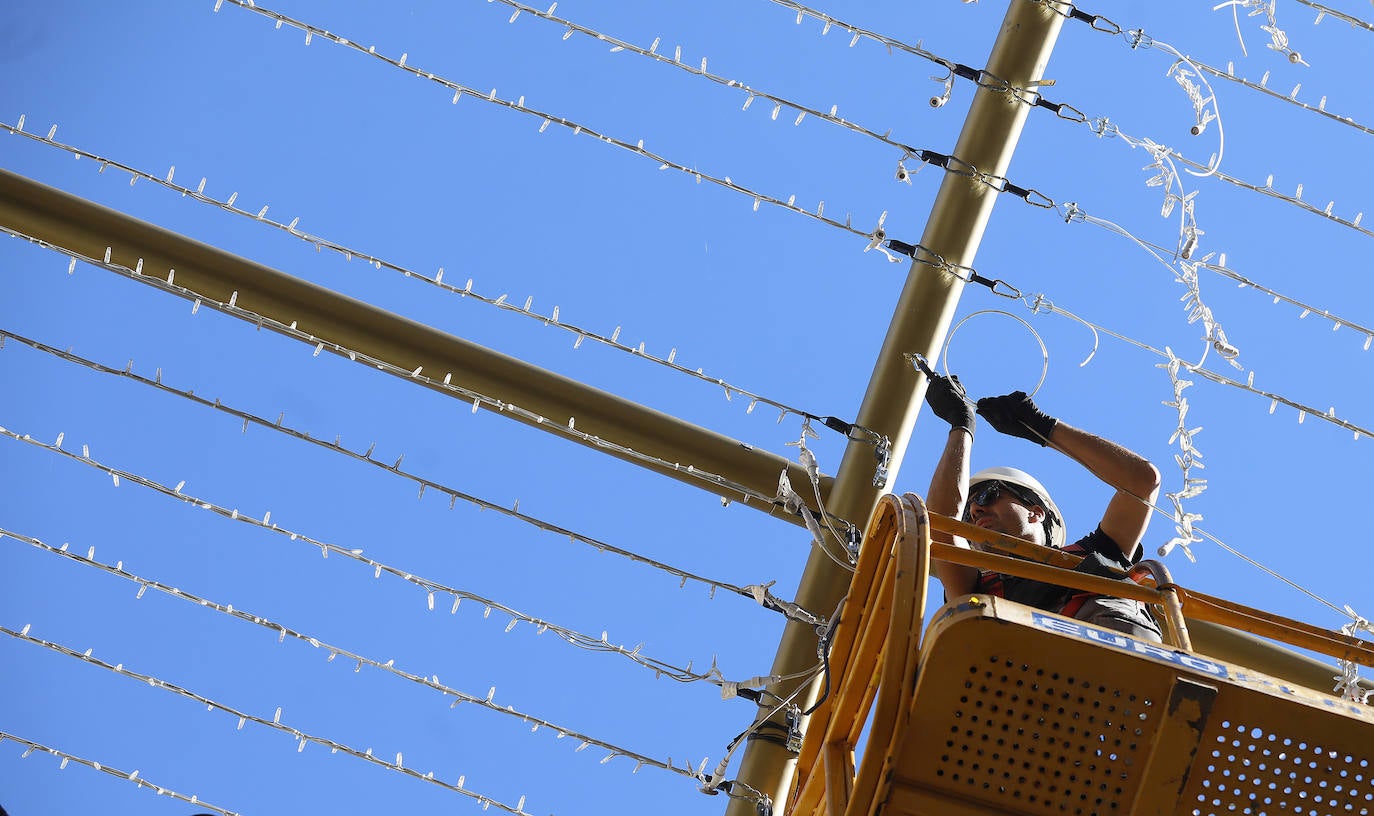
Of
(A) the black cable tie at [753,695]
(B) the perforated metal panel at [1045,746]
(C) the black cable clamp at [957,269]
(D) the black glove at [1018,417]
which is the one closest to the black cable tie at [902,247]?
(C) the black cable clamp at [957,269]

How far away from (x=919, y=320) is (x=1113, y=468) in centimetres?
73

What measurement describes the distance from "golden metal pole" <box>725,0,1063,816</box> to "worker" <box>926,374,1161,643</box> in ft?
0.42

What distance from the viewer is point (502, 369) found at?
11.0ft

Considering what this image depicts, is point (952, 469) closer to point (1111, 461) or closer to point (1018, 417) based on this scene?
point (1018, 417)

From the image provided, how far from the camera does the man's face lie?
10.6ft

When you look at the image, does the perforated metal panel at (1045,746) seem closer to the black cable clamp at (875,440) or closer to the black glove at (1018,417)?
the black glove at (1018,417)

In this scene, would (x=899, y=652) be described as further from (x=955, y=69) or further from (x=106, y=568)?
(x=106, y=568)

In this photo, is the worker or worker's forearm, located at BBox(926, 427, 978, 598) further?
worker's forearm, located at BBox(926, 427, 978, 598)

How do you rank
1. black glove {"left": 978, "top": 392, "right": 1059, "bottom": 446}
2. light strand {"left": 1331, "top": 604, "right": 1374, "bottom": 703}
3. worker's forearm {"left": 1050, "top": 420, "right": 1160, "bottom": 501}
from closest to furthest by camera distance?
1. light strand {"left": 1331, "top": 604, "right": 1374, "bottom": 703}
2. worker's forearm {"left": 1050, "top": 420, "right": 1160, "bottom": 501}
3. black glove {"left": 978, "top": 392, "right": 1059, "bottom": 446}

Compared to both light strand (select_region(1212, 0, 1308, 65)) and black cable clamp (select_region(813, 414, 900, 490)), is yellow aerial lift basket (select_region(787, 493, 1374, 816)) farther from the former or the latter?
light strand (select_region(1212, 0, 1308, 65))

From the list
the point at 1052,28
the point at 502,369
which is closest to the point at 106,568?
the point at 502,369

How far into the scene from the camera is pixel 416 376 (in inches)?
131

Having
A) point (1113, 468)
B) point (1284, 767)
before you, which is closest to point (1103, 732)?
point (1284, 767)

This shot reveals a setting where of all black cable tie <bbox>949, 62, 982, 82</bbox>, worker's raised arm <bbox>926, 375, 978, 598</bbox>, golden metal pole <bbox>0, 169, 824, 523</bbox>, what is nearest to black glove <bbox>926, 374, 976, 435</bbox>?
worker's raised arm <bbox>926, 375, 978, 598</bbox>
